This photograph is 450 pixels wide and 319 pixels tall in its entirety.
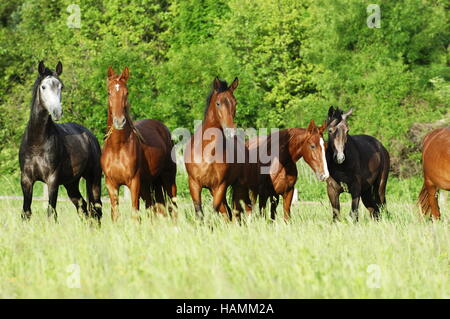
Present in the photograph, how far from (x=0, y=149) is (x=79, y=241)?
79.7 feet

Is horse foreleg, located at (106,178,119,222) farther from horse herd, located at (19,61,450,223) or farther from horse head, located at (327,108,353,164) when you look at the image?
horse head, located at (327,108,353,164)

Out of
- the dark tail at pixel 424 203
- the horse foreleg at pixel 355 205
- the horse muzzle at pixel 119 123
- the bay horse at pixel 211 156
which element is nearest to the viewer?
the horse muzzle at pixel 119 123

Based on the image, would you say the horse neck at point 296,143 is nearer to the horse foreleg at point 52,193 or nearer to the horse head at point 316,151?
the horse head at point 316,151

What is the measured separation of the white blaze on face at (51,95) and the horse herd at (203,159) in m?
0.01

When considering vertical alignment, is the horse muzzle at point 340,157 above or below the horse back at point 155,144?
below

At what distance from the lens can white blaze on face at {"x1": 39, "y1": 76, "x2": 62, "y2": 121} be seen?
9.76m

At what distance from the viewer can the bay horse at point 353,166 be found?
11414mm

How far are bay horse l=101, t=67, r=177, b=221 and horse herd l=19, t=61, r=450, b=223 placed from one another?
0.01 metres

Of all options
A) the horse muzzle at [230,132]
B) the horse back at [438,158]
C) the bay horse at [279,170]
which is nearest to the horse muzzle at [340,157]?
the bay horse at [279,170]

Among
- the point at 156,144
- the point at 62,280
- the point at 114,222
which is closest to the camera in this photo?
the point at 62,280

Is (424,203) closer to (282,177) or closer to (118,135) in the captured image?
(282,177)
